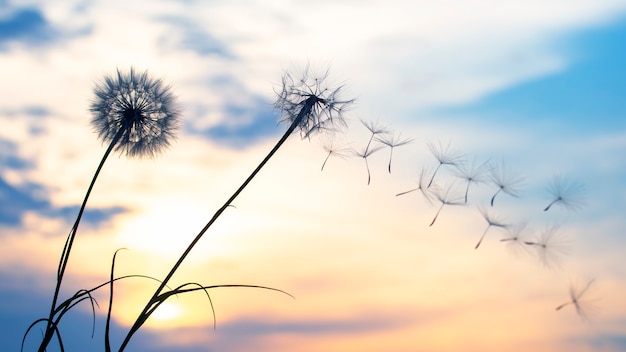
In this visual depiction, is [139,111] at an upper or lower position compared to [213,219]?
upper

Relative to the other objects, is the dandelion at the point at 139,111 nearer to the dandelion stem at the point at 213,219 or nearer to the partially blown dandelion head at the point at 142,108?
the partially blown dandelion head at the point at 142,108

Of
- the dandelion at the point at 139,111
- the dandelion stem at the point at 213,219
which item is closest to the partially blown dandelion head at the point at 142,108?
the dandelion at the point at 139,111

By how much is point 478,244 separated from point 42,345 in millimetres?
2668

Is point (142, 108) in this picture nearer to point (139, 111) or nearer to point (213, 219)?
point (139, 111)

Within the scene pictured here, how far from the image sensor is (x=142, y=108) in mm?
4707

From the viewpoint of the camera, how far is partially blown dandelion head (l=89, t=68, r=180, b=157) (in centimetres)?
469

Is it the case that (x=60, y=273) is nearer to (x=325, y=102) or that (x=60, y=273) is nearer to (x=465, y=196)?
(x=325, y=102)

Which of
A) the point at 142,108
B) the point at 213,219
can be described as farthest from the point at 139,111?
the point at 213,219

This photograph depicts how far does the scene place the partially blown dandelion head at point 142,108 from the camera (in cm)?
469

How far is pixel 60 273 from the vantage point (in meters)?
3.93

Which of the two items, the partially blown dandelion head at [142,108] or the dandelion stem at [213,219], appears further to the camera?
the partially blown dandelion head at [142,108]

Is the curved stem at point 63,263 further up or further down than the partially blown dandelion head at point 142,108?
further down

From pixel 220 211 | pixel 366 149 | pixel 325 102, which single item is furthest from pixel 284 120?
pixel 220 211

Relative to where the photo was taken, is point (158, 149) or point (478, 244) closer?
point (478, 244)
